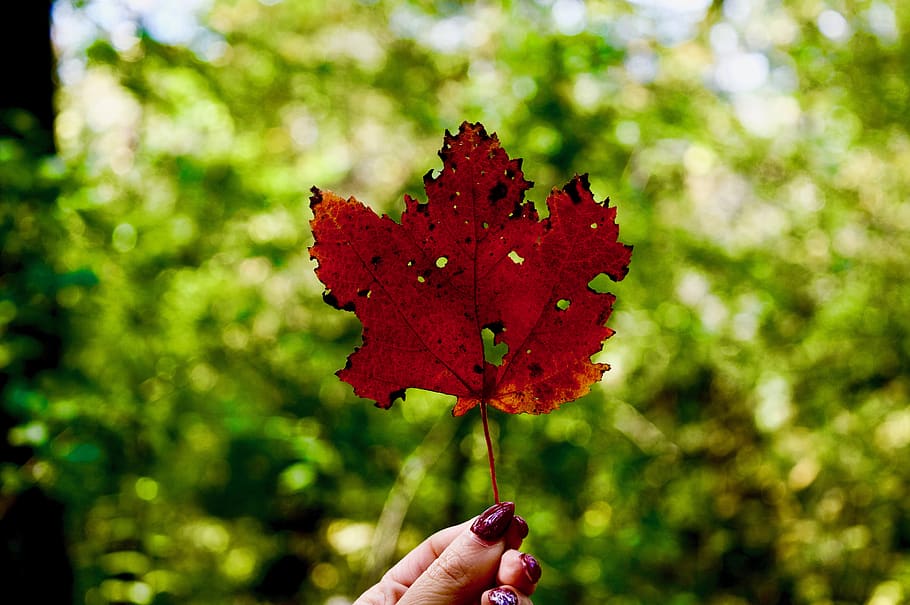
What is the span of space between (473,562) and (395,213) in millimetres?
2550

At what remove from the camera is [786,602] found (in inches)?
199

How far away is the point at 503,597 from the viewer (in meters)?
0.86

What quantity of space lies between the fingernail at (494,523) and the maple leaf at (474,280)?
→ 13 centimetres

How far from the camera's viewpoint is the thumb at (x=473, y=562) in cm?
90

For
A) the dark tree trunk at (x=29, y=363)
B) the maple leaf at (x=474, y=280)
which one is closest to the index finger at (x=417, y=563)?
the maple leaf at (x=474, y=280)

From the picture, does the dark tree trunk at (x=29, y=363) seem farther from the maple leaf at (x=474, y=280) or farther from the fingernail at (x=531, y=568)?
the fingernail at (x=531, y=568)

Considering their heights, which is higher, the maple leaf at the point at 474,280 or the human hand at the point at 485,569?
the maple leaf at the point at 474,280

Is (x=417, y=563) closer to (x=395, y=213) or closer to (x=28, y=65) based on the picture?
(x=395, y=213)

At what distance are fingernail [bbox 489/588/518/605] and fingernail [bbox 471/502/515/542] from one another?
0.06 metres

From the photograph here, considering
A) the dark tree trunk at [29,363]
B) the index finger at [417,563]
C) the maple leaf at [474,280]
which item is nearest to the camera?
the maple leaf at [474,280]

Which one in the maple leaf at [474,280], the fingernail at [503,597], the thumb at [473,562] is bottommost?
the fingernail at [503,597]

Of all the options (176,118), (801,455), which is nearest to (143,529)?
(176,118)


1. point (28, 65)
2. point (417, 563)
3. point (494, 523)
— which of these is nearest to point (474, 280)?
point (494, 523)

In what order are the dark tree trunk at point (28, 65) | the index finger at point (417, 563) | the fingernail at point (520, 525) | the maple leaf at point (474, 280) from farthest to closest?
1. the dark tree trunk at point (28, 65)
2. the index finger at point (417, 563)
3. the fingernail at point (520, 525)
4. the maple leaf at point (474, 280)
